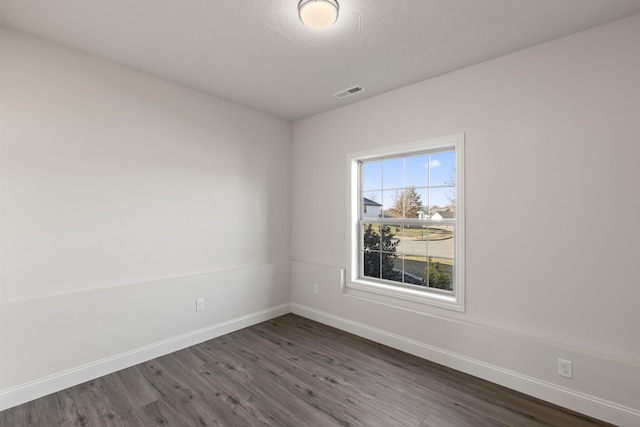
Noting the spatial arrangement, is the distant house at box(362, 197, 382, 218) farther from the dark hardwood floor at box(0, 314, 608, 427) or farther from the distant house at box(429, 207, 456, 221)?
the dark hardwood floor at box(0, 314, 608, 427)

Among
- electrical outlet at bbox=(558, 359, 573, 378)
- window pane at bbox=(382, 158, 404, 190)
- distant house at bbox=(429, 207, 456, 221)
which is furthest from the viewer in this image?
window pane at bbox=(382, 158, 404, 190)

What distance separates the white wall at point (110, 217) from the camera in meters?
2.23

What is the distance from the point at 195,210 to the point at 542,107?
10.9 feet

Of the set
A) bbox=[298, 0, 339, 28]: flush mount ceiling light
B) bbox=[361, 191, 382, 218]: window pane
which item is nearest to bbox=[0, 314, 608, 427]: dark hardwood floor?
bbox=[361, 191, 382, 218]: window pane

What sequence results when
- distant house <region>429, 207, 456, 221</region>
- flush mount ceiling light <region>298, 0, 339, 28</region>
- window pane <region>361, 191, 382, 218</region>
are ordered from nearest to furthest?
flush mount ceiling light <region>298, 0, 339, 28</region>
distant house <region>429, 207, 456, 221</region>
window pane <region>361, 191, 382, 218</region>

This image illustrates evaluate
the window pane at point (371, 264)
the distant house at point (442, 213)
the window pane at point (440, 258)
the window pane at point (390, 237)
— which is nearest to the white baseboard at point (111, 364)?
the window pane at point (371, 264)

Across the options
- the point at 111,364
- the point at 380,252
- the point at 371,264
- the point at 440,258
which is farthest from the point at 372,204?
the point at 111,364

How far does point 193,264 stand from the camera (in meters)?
3.24

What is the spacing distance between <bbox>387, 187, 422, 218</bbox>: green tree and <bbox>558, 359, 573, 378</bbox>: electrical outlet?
64.8 inches

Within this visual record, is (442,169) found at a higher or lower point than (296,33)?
lower

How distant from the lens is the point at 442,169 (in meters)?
3.04

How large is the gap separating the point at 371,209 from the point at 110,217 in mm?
2661

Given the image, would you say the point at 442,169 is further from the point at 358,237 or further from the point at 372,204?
the point at 358,237

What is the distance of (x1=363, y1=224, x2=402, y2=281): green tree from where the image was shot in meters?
3.45
